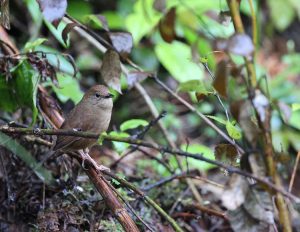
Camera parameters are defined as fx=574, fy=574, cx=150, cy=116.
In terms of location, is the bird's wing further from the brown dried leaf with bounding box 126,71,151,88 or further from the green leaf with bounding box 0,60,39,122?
the brown dried leaf with bounding box 126,71,151,88

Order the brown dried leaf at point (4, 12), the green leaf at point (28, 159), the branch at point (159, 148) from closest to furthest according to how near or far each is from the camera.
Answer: the branch at point (159, 148)
the brown dried leaf at point (4, 12)
the green leaf at point (28, 159)

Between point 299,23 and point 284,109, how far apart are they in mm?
5977

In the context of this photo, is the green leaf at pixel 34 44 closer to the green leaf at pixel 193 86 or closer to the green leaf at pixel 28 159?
the green leaf at pixel 28 159

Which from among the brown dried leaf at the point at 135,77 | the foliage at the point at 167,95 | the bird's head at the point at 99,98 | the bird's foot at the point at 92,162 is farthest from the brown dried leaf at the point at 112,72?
the bird's head at the point at 99,98

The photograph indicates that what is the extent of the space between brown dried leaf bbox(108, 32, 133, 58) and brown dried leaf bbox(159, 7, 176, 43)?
0.19 metres

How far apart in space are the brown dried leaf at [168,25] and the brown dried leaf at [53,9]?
2.22 feet

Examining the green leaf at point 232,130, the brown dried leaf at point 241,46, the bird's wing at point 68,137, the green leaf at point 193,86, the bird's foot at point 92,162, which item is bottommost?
the bird's foot at point 92,162

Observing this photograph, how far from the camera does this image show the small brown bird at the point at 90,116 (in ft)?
→ 11.7

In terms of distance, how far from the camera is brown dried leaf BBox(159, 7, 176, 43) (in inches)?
114

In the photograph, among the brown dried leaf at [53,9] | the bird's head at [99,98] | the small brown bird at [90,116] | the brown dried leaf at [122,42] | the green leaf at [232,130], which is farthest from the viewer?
the bird's head at [99,98]

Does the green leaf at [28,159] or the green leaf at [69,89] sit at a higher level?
the green leaf at [69,89]

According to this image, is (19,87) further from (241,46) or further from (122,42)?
(241,46)

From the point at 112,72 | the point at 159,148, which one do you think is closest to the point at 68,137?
the point at 112,72

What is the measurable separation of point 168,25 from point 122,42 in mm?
262
